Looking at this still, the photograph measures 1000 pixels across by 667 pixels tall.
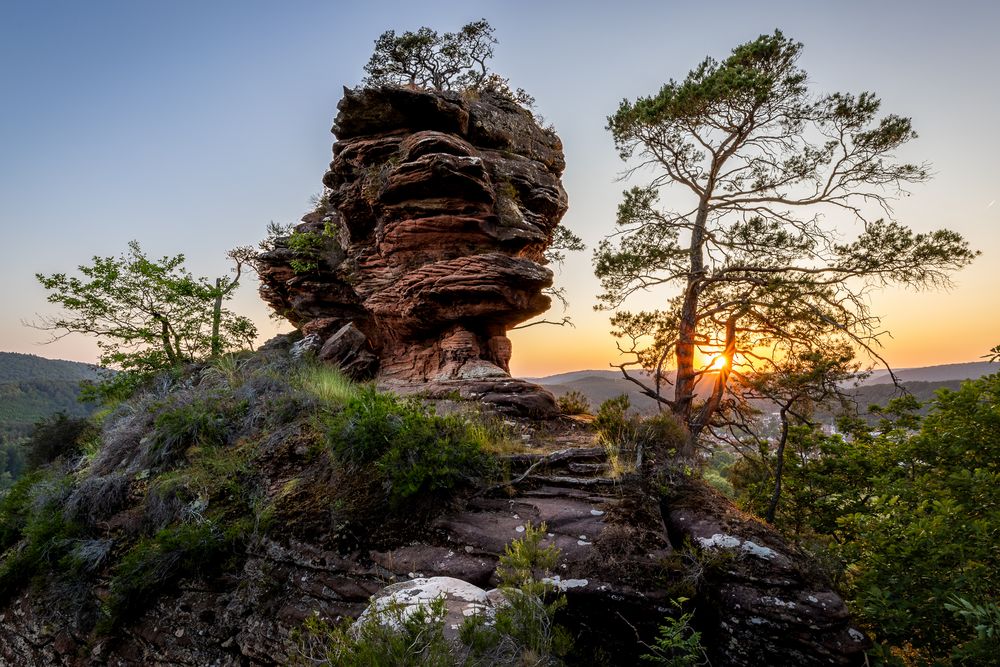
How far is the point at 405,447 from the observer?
547cm

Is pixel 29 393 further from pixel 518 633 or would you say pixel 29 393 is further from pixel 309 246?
pixel 518 633

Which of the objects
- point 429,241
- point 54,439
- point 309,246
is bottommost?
point 54,439

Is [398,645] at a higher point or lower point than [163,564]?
higher

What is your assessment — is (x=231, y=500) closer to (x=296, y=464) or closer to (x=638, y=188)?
(x=296, y=464)

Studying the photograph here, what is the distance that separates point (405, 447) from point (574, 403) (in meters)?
5.62

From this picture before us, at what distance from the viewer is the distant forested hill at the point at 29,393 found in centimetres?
7151

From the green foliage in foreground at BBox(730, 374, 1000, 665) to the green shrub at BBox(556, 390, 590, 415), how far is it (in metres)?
4.31

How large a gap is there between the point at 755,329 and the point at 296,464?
10.6 metres

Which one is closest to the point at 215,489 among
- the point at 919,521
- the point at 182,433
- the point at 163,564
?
the point at 163,564

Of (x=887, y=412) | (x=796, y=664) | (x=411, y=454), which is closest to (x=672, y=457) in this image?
(x=796, y=664)

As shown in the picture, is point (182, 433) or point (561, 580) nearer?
point (561, 580)

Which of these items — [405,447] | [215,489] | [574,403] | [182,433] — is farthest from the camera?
[574,403]

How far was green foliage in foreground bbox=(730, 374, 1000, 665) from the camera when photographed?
3.32 m

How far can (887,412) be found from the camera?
7.15 metres
